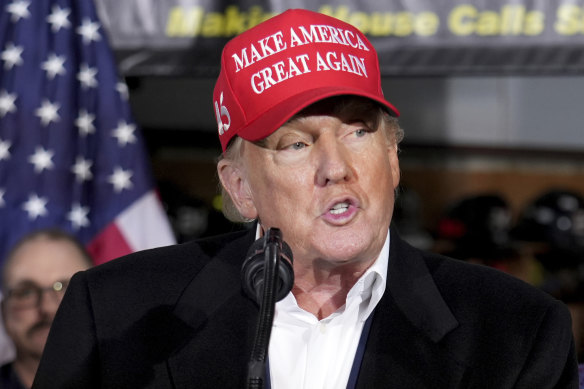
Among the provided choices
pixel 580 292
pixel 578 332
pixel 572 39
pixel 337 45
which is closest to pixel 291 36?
pixel 337 45

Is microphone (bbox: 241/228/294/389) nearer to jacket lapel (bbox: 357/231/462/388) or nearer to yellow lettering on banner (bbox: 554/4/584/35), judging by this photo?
jacket lapel (bbox: 357/231/462/388)

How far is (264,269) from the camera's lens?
1375mm

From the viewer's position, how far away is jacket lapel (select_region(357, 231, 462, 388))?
1803mm

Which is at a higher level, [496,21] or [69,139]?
[496,21]

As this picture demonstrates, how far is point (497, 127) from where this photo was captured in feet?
26.0

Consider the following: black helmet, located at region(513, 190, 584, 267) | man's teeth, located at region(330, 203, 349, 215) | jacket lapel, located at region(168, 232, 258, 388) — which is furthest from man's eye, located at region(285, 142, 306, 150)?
black helmet, located at region(513, 190, 584, 267)

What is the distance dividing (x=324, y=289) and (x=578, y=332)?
2809 mm

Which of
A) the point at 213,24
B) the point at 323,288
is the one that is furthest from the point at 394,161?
the point at 213,24

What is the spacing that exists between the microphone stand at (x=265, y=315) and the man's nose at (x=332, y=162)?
0.36 meters

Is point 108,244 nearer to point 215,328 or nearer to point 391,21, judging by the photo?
point 391,21

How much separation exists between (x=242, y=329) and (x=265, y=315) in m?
0.63

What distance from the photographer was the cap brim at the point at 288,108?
1.76 metres

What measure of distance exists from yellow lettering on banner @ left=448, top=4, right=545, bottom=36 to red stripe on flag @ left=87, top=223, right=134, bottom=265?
1296 mm

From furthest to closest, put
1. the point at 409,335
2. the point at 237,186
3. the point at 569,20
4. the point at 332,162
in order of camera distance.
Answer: the point at 569,20 → the point at 237,186 → the point at 409,335 → the point at 332,162
